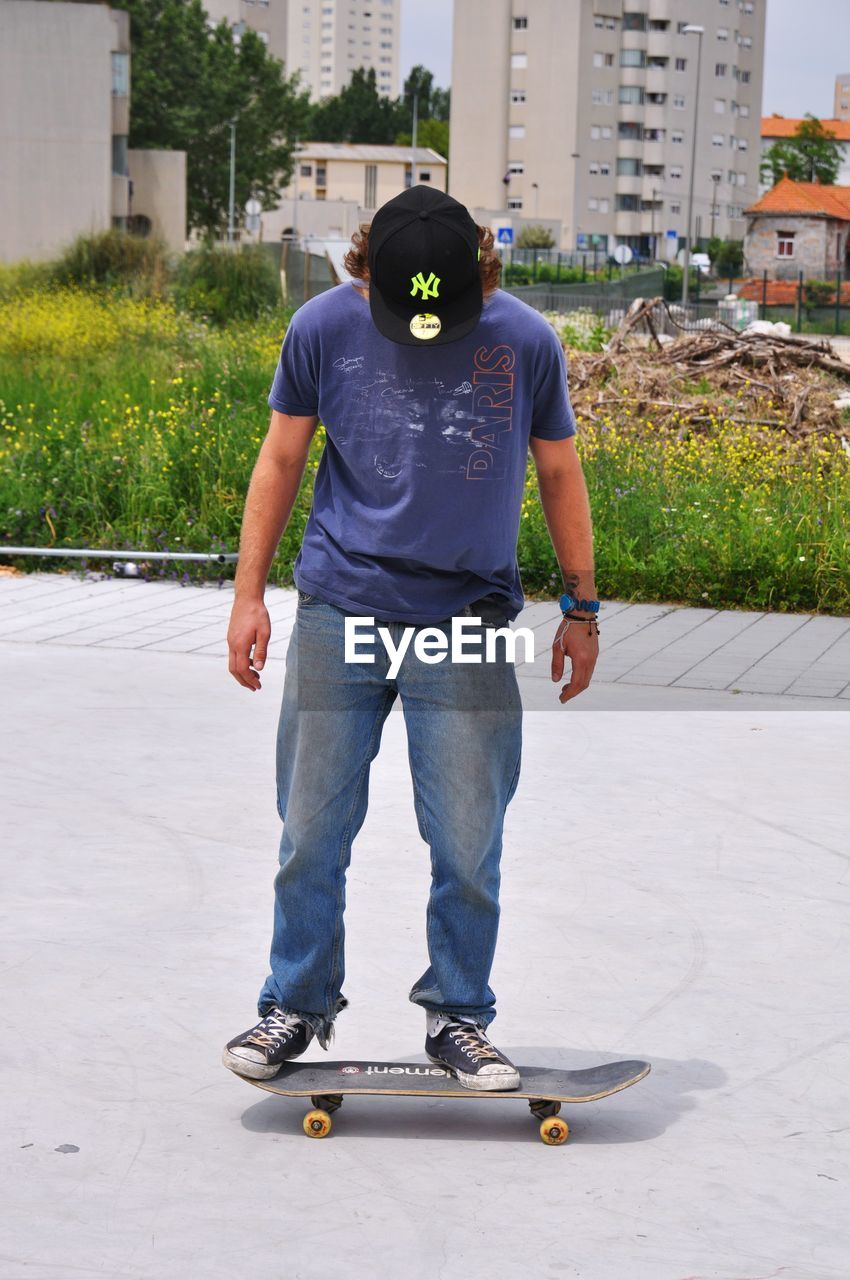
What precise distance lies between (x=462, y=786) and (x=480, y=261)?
1.04m

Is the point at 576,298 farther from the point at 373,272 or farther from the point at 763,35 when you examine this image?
the point at 763,35

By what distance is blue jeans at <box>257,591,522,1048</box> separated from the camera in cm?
352

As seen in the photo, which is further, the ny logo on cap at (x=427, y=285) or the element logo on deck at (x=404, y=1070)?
the element logo on deck at (x=404, y=1070)

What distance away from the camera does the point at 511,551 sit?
3621 millimetres

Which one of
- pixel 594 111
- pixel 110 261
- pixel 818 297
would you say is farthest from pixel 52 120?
pixel 594 111

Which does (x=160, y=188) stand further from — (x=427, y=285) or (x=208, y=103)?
(x=427, y=285)

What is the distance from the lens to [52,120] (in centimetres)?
5441

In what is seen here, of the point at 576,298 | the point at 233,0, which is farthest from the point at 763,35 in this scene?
the point at 576,298

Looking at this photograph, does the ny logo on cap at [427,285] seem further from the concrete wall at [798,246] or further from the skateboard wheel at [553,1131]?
the concrete wall at [798,246]

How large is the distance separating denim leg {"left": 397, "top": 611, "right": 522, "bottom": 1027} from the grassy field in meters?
6.61

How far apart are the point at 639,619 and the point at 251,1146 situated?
21.1ft

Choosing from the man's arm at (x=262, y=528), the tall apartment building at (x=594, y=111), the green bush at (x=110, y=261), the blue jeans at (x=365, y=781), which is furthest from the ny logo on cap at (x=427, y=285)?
the tall apartment building at (x=594, y=111)

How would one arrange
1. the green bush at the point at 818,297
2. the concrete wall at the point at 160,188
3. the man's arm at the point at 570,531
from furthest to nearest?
the concrete wall at the point at 160,188 → the green bush at the point at 818,297 → the man's arm at the point at 570,531

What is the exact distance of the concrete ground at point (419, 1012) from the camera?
10.3 feet
